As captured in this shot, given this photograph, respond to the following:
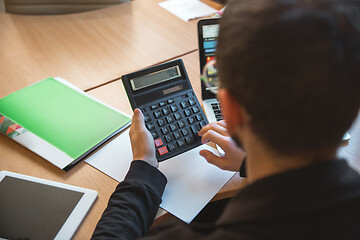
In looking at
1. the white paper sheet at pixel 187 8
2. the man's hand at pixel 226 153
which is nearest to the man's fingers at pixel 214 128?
the man's hand at pixel 226 153

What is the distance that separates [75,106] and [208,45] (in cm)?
43

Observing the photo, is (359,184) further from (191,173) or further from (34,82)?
(34,82)

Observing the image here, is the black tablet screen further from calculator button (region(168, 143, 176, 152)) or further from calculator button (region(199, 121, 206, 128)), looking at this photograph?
calculator button (region(199, 121, 206, 128))

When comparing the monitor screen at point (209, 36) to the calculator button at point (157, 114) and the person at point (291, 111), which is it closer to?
the calculator button at point (157, 114)

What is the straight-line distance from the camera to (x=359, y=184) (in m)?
0.45

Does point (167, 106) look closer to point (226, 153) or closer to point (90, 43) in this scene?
point (226, 153)

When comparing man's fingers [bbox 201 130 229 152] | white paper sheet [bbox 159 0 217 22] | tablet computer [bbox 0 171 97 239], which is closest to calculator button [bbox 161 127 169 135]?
man's fingers [bbox 201 130 229 152]

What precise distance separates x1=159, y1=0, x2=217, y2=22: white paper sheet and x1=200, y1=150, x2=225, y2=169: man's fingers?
2.60 feet

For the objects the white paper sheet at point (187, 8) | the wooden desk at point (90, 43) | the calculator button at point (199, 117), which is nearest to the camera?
the calculator button at point (199, 117)

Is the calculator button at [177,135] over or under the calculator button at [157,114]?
under

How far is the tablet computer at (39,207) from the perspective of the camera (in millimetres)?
706

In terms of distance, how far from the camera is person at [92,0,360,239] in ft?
1.33

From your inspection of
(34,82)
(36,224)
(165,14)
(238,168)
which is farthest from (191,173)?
(165,14)

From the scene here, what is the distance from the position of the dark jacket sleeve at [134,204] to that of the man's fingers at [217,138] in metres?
0.15
